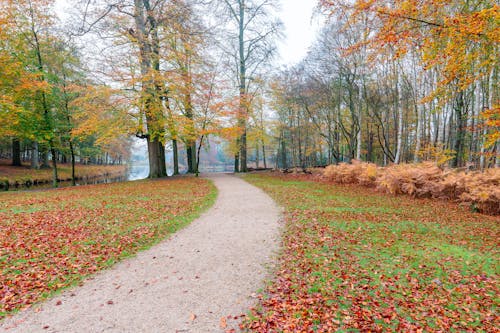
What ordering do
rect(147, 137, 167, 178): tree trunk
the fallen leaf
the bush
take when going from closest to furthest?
the fallen leaf, the bush, rect(147, 137, 167, 178): tree trunk

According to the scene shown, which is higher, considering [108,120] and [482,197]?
[108,120]

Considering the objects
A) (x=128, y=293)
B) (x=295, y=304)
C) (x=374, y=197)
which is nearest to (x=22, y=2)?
→ (x=128, y=293)

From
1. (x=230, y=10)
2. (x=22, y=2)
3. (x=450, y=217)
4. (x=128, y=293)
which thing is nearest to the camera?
(x=128, y=293)

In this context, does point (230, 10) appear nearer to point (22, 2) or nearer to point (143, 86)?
point (143, 86)

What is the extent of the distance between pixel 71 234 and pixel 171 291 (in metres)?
4.02

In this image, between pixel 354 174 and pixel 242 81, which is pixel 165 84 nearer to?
pixel 242 81

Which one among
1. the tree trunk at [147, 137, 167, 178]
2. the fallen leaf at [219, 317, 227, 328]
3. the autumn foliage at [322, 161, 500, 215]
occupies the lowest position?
the fallen leaf at [219, 317, 227, 328]

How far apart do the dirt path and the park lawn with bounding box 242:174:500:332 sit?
474 millimetres

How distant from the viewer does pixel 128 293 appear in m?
3.60

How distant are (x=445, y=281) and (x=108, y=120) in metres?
16.2

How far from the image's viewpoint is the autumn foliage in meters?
8.09

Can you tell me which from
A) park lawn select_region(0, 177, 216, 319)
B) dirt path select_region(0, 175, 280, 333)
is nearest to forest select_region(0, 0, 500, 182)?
park lawn select_region(0, 177, 216, 319)

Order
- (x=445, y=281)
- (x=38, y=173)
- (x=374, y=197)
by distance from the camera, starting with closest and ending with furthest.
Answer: (x=445, y=281) < (x=374, y=197) < (x=38, y=173)

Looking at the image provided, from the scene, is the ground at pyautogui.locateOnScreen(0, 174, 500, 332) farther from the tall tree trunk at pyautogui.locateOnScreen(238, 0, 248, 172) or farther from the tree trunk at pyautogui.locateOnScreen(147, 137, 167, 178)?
the tall tree trunk at pyautogui.locateOnScreen(238, 0, 248, 172)
